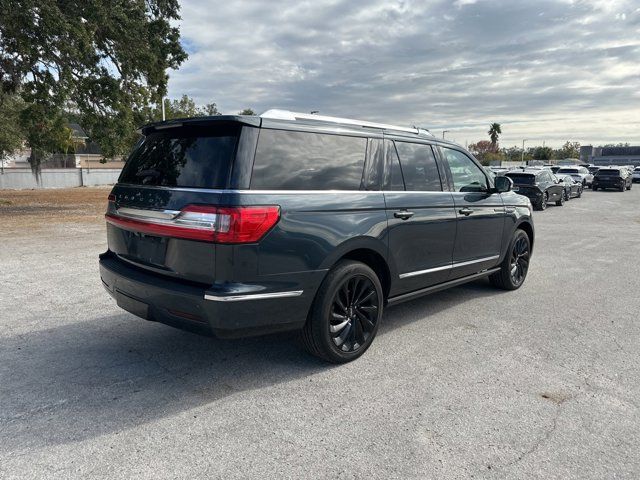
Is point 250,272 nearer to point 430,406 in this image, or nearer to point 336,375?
point 336,375

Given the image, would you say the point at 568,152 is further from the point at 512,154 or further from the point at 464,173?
the point at 464,173

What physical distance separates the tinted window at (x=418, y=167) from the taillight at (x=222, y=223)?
1678mm

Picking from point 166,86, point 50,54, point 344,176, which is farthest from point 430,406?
point 166,86

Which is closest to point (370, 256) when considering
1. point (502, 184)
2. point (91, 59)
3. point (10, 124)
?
point (502, 184)

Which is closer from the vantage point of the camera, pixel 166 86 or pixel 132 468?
pixel 132 468

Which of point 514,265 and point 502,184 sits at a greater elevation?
point 502,184

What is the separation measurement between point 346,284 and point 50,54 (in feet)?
48.2

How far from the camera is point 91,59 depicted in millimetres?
15852

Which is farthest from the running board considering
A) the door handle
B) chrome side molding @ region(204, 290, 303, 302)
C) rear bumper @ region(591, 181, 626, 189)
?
rear bumper @ region(591, 181, 626, 189)

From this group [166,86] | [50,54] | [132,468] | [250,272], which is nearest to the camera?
[132,468]

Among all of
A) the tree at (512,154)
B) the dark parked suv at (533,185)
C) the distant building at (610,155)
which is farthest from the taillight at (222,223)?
the tree at (512,154)

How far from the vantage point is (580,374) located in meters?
3.79

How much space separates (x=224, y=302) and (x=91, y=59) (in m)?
15.9

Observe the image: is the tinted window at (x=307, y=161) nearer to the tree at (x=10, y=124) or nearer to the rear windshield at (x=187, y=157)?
the rear windshield at (x=187, y=157)
